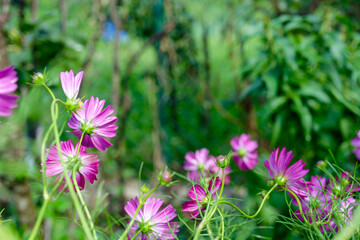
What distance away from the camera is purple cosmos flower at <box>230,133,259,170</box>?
0.59 meters

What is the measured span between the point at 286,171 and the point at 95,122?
186 mm

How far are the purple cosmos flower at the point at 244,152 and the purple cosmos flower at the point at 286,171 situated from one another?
9.0 inches

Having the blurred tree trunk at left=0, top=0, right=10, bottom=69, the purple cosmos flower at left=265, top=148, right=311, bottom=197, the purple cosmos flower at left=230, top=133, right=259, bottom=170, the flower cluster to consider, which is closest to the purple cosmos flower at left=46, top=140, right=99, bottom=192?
the flower cluster

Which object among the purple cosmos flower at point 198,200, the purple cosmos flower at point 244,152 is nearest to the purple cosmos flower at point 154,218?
the purple cosmos flower at point 198,200

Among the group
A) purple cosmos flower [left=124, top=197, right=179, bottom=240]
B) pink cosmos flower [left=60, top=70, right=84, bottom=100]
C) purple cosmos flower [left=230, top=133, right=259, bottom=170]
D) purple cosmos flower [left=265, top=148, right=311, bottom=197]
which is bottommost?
purple cosmos flower [left=230, top=133, right=259, bottom=170]

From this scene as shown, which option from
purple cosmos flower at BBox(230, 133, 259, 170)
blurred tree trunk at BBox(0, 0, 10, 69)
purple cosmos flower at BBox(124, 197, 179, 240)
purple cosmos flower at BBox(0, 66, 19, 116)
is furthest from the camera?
blurred tree trunk at BBox(0, 0, 10, 69)

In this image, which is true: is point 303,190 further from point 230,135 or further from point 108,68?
point 108,68

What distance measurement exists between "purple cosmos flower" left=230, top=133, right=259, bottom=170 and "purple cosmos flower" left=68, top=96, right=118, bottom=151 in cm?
31

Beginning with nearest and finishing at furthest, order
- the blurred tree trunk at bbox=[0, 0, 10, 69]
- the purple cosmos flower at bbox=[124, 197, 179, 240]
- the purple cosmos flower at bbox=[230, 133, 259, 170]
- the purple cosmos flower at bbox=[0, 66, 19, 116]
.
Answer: the purple cosmos flower at bbox=[0, 66, 19, 116], the purple cosmos flower at bbox=[124, 197, 179, 240], the purple cosmos flower at bbox=[230, 133, 259, 170], the blurred tree trunk at bbox=[0, 0, 10, 69]

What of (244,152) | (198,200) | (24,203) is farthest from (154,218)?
(24,203)

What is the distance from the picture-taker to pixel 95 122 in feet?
1.02

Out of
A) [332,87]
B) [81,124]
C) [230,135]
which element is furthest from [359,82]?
[230,135]

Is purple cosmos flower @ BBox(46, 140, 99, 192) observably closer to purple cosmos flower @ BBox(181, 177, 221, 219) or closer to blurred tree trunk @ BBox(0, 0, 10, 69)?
purple cosmos flower @ BBox(181, 177, 221, 219)

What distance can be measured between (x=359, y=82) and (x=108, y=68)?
10.5ft
